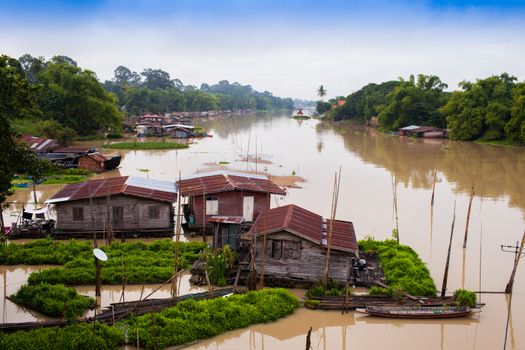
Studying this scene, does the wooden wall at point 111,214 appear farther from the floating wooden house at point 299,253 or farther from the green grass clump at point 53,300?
the floating wooden house at point 299,253

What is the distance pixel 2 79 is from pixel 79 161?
2940cm

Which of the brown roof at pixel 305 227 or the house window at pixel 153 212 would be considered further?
the house window at pixel 153 212

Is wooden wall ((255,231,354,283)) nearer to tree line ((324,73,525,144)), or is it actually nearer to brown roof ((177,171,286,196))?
brown roof ((177,171,286,196))

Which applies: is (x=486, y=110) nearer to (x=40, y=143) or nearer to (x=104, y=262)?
(x=40, y=143)

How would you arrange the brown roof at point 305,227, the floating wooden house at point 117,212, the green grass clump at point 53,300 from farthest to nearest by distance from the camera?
the floating wooden house at point 117,212
the brown roof at point 305,227
the green grass clump at point 53,300

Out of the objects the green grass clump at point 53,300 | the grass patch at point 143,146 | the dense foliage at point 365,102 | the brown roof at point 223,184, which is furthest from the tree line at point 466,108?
the green grass clump at point 53,300

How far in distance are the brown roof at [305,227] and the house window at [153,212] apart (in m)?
5.79

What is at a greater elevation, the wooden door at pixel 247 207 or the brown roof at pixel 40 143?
the brown roof at pixel 40 143

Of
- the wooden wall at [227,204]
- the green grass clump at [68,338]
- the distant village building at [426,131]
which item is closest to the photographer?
the green grass clump at [68,338]

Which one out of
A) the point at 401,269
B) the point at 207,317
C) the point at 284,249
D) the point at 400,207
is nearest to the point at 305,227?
the point at 284,249

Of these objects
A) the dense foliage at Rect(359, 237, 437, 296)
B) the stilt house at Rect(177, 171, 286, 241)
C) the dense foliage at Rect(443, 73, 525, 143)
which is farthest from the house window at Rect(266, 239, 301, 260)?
the dense foliage at Rect(443, 73, 525, 143)

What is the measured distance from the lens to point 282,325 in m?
13.5

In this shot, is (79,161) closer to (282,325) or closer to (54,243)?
(54,243)

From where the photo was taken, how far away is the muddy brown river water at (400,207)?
13.3 metres
